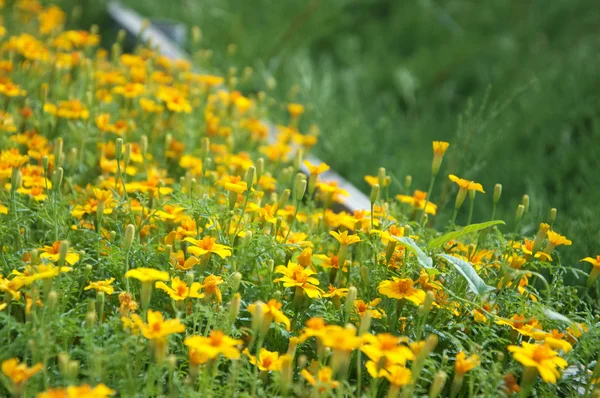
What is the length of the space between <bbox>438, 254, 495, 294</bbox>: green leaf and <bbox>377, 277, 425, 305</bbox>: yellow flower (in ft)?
0.27

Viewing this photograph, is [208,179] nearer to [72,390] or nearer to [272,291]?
[272,291]

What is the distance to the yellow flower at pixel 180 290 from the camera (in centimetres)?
131

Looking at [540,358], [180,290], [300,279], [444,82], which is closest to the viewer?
[540,358]

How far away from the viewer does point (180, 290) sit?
4.42ft

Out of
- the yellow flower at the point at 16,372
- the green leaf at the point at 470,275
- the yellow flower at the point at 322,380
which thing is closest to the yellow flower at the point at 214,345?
the yellow flower at the point at 322,380

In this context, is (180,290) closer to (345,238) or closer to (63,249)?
(63,249)

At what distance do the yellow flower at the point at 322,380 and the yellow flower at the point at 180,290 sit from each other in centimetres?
25

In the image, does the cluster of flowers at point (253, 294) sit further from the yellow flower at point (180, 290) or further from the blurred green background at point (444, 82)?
the blurred green background at point (444, 82)

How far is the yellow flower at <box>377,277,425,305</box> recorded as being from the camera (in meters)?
1.40

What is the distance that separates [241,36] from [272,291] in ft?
8.51

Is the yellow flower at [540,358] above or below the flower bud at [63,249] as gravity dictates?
above

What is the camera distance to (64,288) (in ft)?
4.66

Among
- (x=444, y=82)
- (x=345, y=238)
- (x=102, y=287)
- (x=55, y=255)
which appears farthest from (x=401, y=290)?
(x=444, y=82)

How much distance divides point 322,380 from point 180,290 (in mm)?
322
